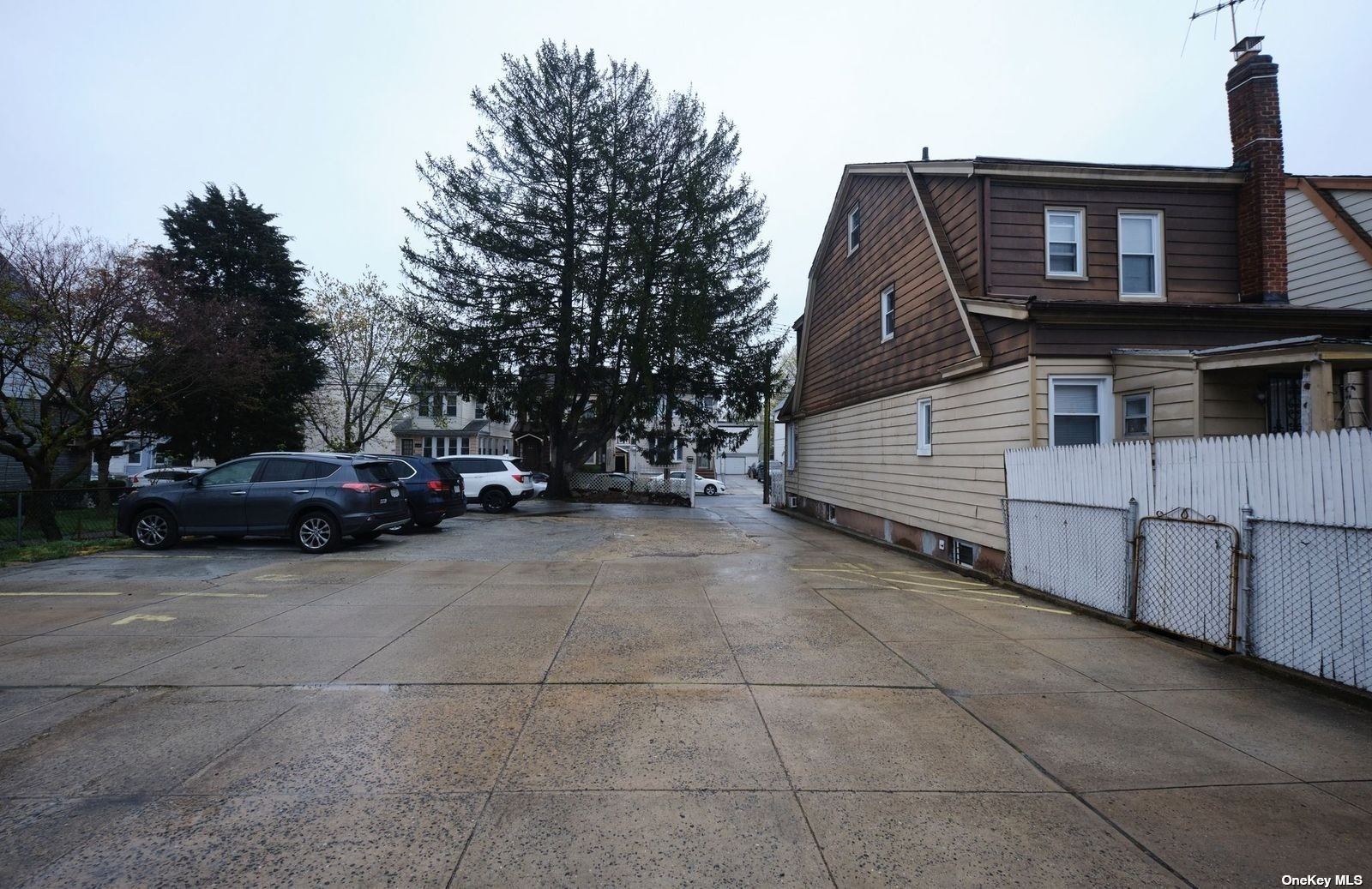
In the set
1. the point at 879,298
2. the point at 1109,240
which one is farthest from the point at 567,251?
Result: the point at 1109,240

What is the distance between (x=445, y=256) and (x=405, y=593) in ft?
66.0

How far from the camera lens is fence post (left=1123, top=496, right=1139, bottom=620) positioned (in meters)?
7.20

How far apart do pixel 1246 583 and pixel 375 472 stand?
40.7 feet

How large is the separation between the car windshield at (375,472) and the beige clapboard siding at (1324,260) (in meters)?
17.5

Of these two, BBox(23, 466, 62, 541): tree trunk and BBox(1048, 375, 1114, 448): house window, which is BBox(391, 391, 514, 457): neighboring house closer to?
BBox(23, 466, 62, 541): tree trunk

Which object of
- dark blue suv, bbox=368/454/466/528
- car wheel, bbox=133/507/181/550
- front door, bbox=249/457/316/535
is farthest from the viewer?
dark blue suv, bbox=368/454/466/528

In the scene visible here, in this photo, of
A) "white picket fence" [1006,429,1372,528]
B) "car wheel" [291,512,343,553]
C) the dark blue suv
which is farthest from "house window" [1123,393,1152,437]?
the dark blue suv

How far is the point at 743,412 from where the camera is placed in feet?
100

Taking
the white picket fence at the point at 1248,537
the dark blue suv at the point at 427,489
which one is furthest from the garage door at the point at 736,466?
the white picket fence at the point at 1248,537

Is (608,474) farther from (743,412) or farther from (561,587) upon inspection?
(561,587)

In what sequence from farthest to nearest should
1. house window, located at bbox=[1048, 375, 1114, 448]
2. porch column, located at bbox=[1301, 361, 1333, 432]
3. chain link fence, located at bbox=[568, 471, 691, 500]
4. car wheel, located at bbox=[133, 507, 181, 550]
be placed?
chain link fence, located at bbox=[568, 471, 691, 500] → car wheel, located at bbox=[133, 507, 181, 550] → house window, located at bbox=[1048, 375, 1114, 448] → porch column, located at bbox=[1301, 361, 1333, 432]

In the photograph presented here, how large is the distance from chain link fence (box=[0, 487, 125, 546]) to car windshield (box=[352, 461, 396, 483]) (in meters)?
4.78

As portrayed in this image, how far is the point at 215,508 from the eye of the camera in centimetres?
1227

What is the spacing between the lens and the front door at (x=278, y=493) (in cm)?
1220
